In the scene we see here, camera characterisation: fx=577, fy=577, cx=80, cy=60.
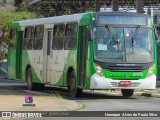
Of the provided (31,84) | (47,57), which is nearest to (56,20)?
(47,57)

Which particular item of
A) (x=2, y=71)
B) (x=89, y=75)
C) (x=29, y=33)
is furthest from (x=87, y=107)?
(x=2, y=71)

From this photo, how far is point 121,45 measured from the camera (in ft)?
65.8

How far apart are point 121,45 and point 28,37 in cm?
716

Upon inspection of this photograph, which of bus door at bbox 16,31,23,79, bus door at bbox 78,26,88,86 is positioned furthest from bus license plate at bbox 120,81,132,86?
bus door at bbox 16,31,23,79

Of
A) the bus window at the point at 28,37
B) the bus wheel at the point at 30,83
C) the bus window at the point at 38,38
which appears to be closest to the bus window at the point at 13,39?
the bus window at the point at 28,37

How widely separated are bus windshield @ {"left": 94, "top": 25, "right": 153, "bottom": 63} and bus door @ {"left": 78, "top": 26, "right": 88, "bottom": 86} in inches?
21.9

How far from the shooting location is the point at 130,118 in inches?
549

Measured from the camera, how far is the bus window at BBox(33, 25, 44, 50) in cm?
2456

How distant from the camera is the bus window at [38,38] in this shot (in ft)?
80.6

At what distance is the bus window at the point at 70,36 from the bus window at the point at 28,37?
3806 millimetres

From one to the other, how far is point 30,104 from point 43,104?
35.6 inches

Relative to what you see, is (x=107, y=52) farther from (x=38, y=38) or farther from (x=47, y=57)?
(x=38, y=38)

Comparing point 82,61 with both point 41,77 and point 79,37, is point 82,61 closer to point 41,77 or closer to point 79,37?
point 79,37

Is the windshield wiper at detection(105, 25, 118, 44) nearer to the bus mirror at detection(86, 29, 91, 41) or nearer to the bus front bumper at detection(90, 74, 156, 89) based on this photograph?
the bus mirror at detection(86, 29, 91, 41)
